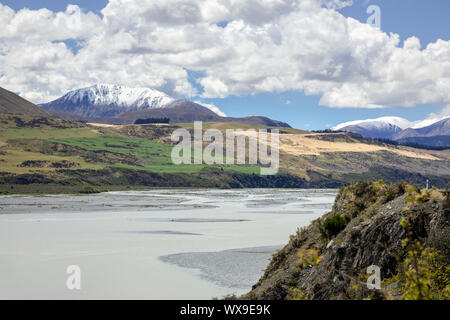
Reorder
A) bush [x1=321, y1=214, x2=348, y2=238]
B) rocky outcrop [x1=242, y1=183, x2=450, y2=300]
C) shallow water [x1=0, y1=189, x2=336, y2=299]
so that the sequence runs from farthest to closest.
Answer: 1. shallow water [x1=0, y1=189, x2=336, y2=299]
2. bush [x1=321, y1=214, x2=348, y2=238]
3. rocky outcrop [x1=242, y1=183, x2=450, y2=300]

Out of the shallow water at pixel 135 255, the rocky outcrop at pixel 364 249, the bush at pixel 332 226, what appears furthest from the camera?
the shallow water at pixel 135 255

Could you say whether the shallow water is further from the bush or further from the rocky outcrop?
the rocky outcrop

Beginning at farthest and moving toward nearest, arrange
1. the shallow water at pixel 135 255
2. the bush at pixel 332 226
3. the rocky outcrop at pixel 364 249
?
1. the shallow water at pixel 135 255
2. the bush at pixel 332 226
3. the rocky outcrop at pixel 364 249

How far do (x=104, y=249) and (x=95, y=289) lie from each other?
14.8m

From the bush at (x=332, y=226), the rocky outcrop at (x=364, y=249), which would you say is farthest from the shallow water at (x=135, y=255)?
the rocky outcrop at (x=364, y=249)

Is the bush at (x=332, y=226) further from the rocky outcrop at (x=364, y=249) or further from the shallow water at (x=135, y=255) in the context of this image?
the shallow water at (x=135, y=255)

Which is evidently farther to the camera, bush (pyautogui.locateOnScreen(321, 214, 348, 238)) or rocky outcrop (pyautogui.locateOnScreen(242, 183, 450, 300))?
bush (pyautogui.locateOnScreen(321, 214, 348, 238))

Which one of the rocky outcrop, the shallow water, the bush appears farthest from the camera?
the shallow water

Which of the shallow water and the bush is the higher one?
the bush

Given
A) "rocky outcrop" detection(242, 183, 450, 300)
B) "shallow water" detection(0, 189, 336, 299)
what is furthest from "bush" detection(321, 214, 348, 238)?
"shallow water" detection(0, 189, 336, 299)

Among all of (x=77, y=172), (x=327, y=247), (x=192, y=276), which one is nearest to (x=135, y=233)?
(x=192, y=276)

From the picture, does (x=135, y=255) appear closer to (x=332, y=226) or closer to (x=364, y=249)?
(x=332, y=226)
